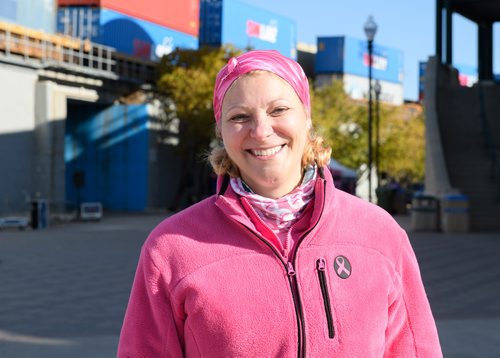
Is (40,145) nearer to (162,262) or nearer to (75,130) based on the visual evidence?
(75,130)

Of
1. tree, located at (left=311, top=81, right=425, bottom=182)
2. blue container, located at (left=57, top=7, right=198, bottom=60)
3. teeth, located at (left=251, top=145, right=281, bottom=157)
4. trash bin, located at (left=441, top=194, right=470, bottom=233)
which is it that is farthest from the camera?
tree, located at (left=311, top=81, right=425, bottom=182)

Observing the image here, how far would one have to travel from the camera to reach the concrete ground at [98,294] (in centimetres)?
723

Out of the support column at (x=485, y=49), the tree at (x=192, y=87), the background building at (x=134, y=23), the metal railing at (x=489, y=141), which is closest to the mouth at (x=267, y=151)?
the metal railing at (x=489, y=141)

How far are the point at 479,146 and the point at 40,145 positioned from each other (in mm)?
19315

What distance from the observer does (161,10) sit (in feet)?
162

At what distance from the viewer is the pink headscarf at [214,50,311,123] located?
7.14ft

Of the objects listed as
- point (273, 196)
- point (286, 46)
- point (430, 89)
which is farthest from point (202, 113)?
point (273, 196)

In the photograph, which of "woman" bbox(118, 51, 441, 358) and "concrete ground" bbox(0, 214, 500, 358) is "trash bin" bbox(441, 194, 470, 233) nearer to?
"concrete ground" bbox(0, 214, 500, 358)

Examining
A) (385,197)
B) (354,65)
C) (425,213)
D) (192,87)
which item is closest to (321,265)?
(425,213)

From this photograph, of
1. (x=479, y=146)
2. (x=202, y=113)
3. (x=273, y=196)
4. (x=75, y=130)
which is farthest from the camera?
(x=75, y=130)

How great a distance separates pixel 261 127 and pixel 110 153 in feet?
137

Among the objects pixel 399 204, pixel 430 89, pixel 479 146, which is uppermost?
pixel 430 89

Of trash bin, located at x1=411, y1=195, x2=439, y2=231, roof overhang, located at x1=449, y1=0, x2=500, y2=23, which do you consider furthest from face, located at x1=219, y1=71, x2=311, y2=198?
roof overhang, located at x1=449, y1=0, x2=500, y2=23

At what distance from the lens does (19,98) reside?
110ft
